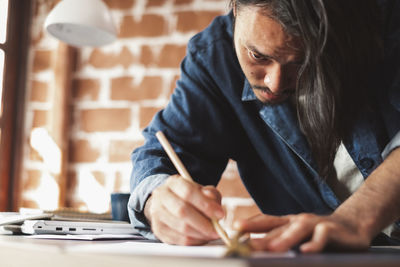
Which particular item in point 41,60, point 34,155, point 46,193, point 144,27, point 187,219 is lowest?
point 46,193

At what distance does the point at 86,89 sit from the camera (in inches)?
57.5

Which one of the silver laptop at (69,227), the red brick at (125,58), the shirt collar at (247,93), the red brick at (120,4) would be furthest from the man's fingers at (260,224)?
the red brick at (120,4)

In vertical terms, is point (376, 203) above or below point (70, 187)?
above

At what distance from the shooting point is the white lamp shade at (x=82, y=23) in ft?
3.48

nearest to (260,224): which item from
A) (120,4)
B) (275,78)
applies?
(275,78)

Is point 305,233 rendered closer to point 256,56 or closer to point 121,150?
point 256,56

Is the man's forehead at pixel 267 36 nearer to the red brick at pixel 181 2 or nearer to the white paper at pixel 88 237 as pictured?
the white paper at pixel 88 237

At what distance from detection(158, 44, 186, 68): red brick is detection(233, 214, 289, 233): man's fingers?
39.0 inches

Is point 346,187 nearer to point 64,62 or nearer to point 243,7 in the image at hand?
point 243,7

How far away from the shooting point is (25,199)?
1478 mm

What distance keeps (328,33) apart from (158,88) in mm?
844

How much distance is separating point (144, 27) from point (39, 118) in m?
0.50

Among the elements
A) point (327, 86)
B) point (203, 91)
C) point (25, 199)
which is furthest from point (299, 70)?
point (25, 199)

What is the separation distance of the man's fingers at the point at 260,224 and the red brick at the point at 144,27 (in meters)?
1.06
